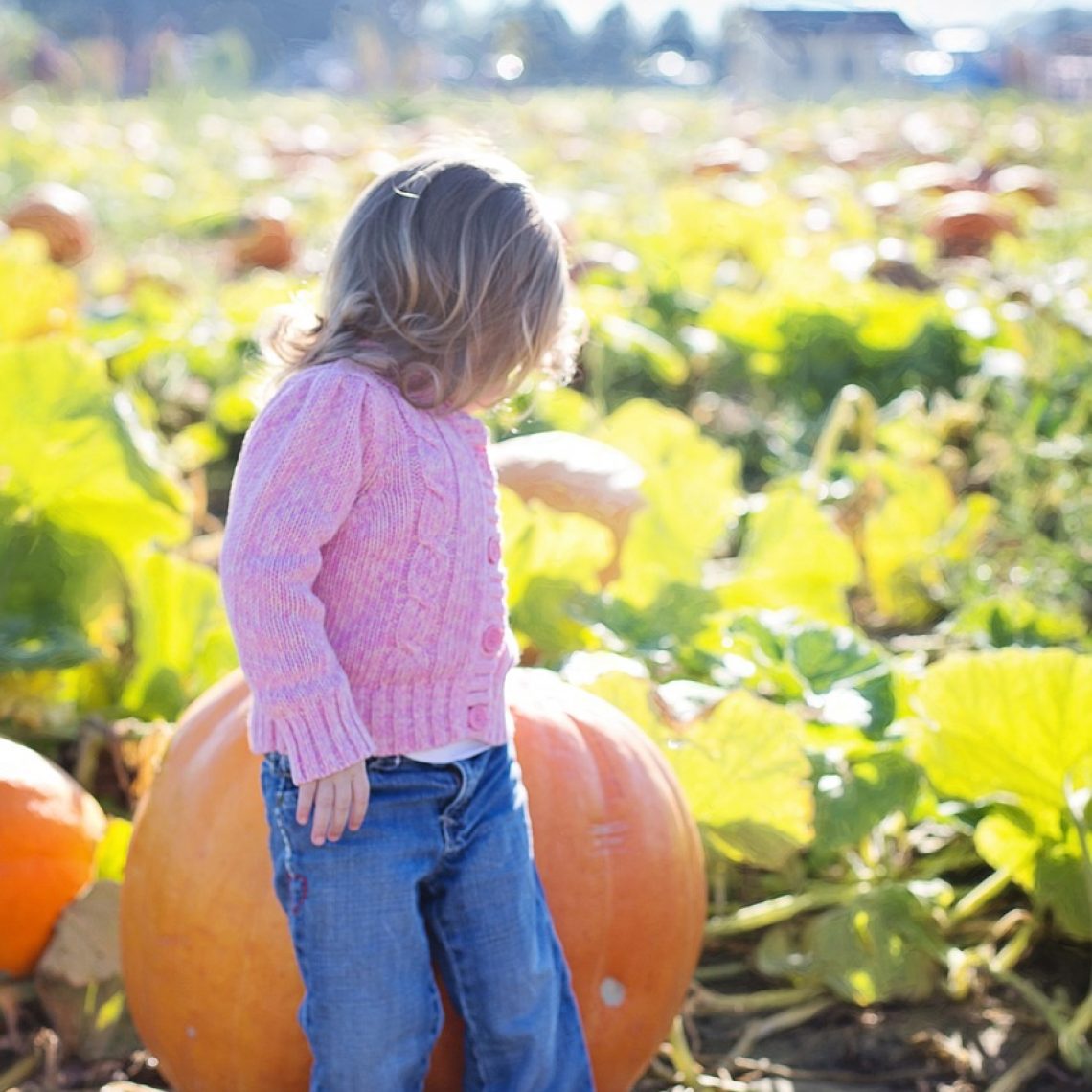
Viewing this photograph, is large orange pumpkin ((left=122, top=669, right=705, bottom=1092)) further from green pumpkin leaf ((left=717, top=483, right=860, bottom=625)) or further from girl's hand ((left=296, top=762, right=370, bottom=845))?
green pumpkin leaf ((left=717, top=483, right=860, bottom=625))

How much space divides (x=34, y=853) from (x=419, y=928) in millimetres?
777

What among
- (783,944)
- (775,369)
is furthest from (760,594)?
(775,369)

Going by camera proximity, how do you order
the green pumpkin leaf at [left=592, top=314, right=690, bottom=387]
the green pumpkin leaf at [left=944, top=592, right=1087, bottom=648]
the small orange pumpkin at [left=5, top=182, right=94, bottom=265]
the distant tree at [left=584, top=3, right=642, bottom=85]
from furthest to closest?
the distant tree at [left=584, top=3, right=642, bottom=85] < the small orange pumpkin at [left=5, top=182, right=94, bottom=265] < the green pumpkin leaf at [left=592, top=314, right=690, bottom=387] < the green pumpkin leaf at [left=944, top=592, right=1087, bottom=648]

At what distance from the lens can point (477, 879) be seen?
160 centimetres

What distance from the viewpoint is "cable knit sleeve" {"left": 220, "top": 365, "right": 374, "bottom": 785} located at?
1.44 m

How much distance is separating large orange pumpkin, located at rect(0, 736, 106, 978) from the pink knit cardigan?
0.76 meters

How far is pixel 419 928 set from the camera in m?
1.56

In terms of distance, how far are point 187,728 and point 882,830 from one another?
1.10 metres

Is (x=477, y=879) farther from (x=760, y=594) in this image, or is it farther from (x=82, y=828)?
(x=760, y=594)

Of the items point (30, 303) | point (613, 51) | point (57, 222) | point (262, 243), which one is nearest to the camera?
point (30, 303)

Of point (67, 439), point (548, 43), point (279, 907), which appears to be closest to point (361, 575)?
point (279, 907)

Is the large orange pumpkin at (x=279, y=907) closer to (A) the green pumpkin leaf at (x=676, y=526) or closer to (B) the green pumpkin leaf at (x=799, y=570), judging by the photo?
(A) the green pumpkin leaf at (x=676, y=526)

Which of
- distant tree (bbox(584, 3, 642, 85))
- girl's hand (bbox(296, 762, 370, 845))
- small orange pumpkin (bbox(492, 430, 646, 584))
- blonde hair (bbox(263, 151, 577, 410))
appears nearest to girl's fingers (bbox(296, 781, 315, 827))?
girl's hand (bbox(296, 762, 370, 845))

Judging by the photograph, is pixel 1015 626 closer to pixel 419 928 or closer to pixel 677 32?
pixel 419 928
